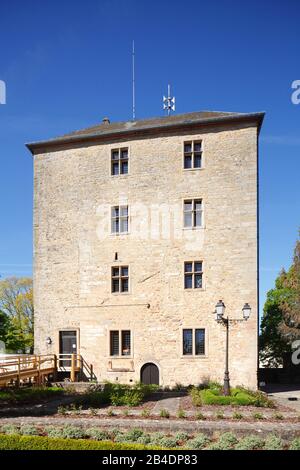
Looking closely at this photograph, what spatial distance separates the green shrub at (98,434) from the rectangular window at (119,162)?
1410 cm

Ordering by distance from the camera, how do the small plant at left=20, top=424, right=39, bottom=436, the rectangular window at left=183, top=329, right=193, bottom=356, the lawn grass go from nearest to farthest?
the small plant at left=20, top=424, right=39, bottom=436 → the lawn grass → the rectangular window at left=183, top=329, right=193, bottom=356

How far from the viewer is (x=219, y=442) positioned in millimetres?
10438

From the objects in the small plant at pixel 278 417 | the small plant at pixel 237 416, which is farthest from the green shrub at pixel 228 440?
the small plant at pixel 278 417

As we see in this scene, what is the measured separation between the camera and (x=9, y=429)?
1152 centimetres

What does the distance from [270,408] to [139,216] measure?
11.1m

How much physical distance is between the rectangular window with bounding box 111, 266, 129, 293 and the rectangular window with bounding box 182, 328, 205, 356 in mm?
3960

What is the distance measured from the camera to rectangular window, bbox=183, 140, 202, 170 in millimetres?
21375

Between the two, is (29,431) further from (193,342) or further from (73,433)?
(193,342)

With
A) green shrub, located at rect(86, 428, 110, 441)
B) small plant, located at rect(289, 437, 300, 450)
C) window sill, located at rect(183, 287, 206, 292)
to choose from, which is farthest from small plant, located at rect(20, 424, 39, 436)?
window sill, located at rect(183, 287, 206, 292)

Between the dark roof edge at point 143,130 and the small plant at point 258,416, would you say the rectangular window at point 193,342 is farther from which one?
the dark roof edge at point 143,130

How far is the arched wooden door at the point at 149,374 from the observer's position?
2058 centimetres

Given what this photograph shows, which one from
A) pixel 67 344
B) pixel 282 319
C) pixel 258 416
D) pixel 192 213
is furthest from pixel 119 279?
pixel 282 319

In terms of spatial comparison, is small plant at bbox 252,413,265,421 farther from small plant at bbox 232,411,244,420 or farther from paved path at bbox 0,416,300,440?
paved path at bbox 0,416,300,440

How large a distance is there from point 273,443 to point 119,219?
14.1 meters
